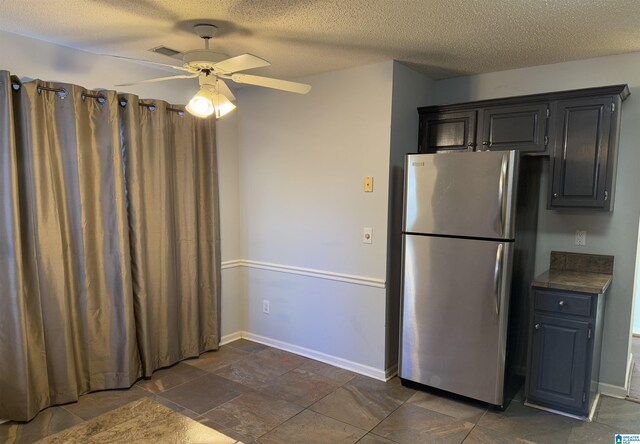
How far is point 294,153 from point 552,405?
8.60ft

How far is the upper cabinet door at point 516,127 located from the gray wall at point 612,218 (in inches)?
12.1

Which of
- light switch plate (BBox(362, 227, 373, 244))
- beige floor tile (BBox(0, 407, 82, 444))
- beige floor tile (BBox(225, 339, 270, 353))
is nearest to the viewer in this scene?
beige floor tile (BBox(0, 407, 82, 444))

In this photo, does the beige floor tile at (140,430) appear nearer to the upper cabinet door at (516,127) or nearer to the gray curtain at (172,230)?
the gray curtain at (172,230)

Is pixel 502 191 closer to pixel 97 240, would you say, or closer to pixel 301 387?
pixel 301 387

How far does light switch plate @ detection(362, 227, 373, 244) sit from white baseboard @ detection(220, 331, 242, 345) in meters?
1.68

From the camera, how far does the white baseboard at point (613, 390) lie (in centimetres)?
295

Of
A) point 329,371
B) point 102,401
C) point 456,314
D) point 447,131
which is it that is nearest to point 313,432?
point 329,371

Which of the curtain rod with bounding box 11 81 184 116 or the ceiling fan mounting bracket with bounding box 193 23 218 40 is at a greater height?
the ceiling fan mounting bracket with bounding box 193 23 218 40

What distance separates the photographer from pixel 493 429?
2.56 metres

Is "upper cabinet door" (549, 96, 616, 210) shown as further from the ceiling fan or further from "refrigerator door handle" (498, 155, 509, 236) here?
the ceiling fan

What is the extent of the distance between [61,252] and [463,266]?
260 cm

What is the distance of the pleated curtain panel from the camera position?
252 cm

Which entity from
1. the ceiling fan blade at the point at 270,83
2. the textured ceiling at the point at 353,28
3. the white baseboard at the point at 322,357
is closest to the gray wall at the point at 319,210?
the white baseboard at the point at 322,357

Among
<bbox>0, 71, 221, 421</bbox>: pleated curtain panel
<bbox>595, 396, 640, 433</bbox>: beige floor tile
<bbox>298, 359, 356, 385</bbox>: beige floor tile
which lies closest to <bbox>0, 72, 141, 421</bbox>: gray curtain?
<bbox>0, 71, 221, 421</bbox>: pleated curtain panel
